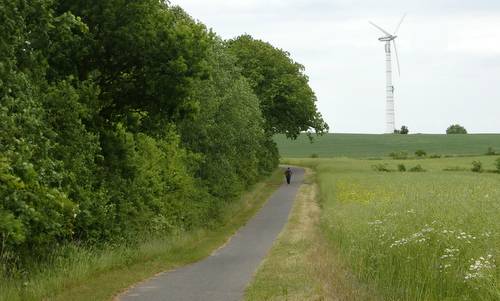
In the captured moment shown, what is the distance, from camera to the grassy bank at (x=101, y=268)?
13.3m

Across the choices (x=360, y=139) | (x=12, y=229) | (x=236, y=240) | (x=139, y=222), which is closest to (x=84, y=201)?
(x=139, y=222)

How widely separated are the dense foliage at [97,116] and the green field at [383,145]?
319 feet

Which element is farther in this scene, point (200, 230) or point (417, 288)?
point (200, 230)

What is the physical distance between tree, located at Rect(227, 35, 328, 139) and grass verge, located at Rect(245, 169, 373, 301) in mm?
44765

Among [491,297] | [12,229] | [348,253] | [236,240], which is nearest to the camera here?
[12,229]

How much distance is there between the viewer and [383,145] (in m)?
132

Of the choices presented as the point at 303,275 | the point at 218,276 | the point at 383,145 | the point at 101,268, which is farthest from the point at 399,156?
the point at 101,268

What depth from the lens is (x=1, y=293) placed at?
12250mm

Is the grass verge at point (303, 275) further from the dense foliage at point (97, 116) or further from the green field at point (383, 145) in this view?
the green field at point (383, 145)

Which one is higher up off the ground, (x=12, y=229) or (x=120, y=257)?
(x=12, y=229)

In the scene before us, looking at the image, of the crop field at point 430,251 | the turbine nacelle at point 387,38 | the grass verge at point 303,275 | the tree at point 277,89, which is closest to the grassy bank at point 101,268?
the grass verge at point 303,275

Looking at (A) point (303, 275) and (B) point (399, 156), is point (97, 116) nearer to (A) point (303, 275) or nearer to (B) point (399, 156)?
(A) point (303, 275)

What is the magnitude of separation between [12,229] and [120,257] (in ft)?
29.8

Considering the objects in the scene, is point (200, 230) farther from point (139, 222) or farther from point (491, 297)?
point (491, 297)
